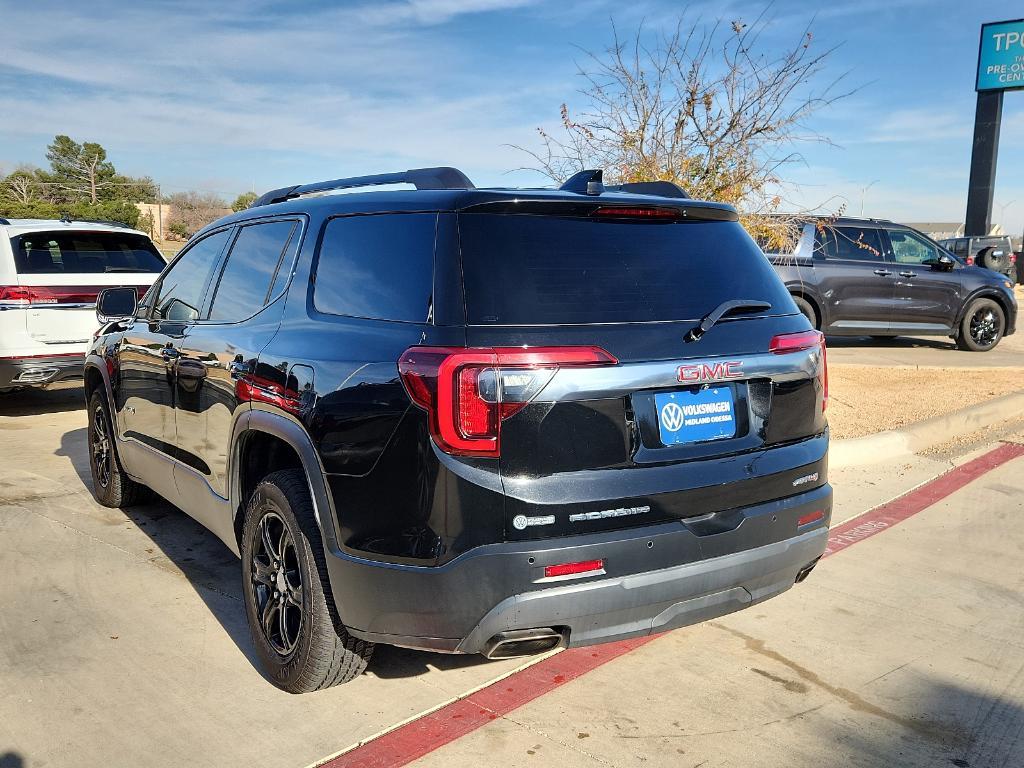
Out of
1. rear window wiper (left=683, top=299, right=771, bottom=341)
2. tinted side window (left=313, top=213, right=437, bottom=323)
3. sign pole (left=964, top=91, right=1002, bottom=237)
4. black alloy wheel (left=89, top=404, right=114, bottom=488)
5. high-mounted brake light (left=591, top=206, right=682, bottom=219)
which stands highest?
sign pole (left=964, top=91, right=1002, bottom=237)

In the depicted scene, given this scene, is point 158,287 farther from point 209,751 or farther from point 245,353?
point 209,751

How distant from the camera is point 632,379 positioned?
282cm

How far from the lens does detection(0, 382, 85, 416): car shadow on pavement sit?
9180 mm

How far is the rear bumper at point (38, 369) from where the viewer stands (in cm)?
809

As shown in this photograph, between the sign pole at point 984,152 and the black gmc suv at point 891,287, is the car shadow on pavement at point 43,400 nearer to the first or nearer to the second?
the black gmc suv at point 891,287

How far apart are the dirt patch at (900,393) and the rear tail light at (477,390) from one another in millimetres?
5305

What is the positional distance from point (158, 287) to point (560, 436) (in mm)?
3066

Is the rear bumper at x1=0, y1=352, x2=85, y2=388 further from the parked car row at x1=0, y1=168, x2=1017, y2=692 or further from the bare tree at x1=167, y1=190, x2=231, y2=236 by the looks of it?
the bare tree at x1=167, y1=190, x2=231, y2=236

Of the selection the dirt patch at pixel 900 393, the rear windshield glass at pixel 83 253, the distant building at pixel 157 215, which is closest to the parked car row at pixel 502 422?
the dirt patch at pixel 900 393

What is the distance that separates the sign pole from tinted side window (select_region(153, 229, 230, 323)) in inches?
1323

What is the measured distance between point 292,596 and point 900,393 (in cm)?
784

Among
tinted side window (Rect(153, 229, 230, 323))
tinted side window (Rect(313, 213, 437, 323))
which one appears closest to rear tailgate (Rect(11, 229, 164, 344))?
tinted side window (Rect(153, 229, 230, 323))

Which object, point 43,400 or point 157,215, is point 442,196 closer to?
point 43,400

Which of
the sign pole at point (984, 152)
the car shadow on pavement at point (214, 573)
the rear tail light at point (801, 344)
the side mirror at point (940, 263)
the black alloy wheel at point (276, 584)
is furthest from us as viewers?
the sign pole at point (984, 152)
